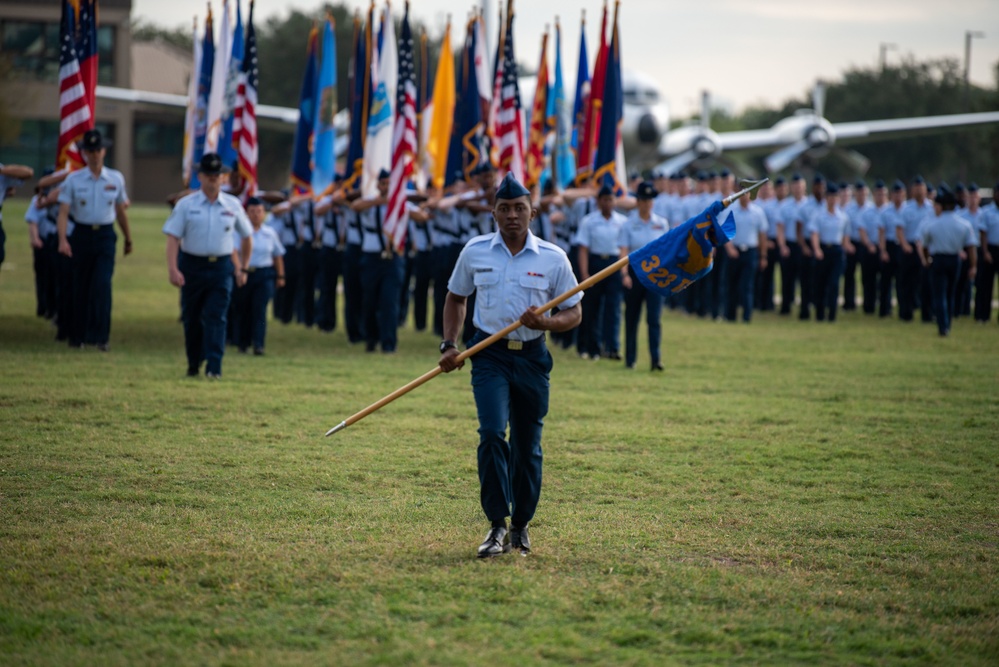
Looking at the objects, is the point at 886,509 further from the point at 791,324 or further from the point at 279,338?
the point at 791,324

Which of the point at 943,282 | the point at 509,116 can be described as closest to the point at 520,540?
the point at 509,116

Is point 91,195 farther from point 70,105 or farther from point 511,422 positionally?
point 511,422

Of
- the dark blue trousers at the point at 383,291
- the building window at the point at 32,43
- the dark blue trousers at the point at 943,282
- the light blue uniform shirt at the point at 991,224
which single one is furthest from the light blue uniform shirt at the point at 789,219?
the building window at the point at 32,43

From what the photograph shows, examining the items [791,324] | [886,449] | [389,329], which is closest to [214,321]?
[389,329]

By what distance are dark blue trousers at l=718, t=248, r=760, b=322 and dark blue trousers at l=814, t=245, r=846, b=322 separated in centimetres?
126

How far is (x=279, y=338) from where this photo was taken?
17.6m

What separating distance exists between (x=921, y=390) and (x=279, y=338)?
9.04 m

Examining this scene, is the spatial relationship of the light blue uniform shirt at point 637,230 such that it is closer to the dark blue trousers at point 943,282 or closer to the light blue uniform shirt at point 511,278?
the dark blue trousers at point 943,282

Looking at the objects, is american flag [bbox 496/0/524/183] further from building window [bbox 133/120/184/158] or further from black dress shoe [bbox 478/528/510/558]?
building window [bbox 133/120/184/158]

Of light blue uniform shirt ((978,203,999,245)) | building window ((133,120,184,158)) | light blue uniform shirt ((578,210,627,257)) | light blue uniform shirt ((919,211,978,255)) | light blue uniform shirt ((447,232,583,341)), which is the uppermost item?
building window ((133,120,184,158))

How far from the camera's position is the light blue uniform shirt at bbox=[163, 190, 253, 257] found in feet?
39.5

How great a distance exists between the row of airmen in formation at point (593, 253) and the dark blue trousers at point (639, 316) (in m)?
0.02

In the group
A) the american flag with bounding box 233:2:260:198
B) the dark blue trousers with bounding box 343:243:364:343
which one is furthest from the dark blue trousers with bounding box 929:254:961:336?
the american flag with bounding box 233:2:260:198

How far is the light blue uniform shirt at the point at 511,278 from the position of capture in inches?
252
